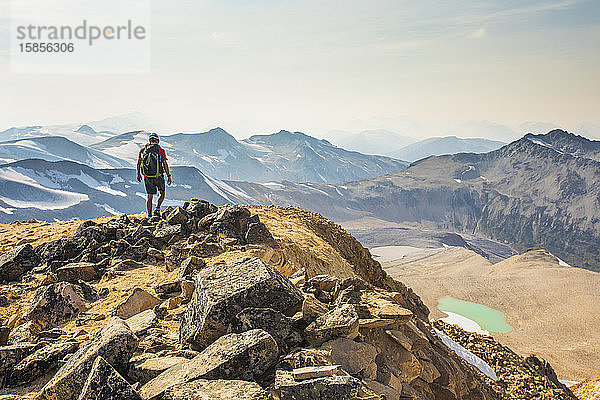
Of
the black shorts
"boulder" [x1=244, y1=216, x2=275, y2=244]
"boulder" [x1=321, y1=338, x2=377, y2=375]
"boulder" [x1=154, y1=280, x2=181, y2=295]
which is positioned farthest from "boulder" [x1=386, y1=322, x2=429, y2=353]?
the black shorts

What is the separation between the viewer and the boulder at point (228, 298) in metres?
4.73

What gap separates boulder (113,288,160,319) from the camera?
251 inches

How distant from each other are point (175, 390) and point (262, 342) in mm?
944

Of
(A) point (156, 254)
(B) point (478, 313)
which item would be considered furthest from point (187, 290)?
(B) point (478, 313)

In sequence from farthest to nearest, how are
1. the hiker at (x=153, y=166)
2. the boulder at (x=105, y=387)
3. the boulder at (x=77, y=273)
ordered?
the hiker at (x=153, y=166)
the boulder at (x=77, y=273)
the boulder at (x=105, y=387)

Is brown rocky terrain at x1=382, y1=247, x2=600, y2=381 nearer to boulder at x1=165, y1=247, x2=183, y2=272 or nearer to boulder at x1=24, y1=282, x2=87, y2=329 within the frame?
boulder at x1=165, y1=247, x2=183, y2=272

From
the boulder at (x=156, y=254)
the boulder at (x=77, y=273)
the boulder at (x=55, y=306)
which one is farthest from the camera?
the boulder at (x=156, y=254)

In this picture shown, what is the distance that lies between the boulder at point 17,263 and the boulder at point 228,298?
5826mm

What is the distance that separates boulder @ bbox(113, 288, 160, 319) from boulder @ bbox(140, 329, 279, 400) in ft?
8.41

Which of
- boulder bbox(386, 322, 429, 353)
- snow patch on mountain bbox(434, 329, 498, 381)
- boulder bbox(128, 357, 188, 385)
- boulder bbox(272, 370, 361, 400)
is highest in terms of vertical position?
boulder bbox(272, 370, 361, 400)

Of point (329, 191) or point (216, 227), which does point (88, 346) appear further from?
point (329, 191)

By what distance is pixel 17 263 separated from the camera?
909 cm

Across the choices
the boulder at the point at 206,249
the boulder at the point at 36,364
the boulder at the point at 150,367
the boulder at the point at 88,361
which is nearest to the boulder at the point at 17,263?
the boulder at the point at 206,249

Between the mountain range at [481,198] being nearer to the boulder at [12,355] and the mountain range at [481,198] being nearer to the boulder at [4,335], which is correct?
the boulder at [4,335]
